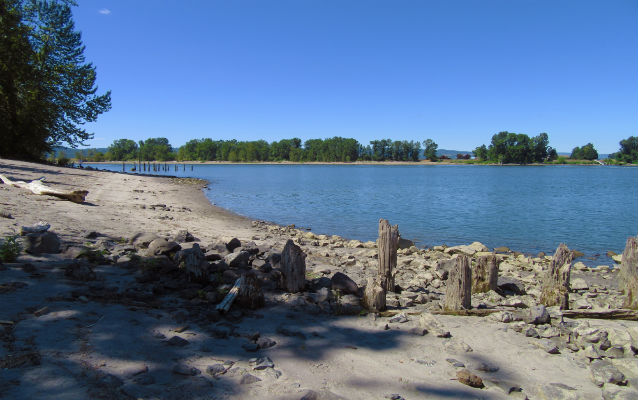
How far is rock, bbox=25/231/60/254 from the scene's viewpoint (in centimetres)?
654

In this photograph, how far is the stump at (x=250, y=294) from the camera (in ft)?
18.5

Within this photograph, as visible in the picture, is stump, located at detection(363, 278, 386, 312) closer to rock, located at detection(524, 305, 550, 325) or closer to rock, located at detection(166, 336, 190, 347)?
rock, located at detection(524, 305, 550, 325)

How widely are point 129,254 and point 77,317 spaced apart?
3140mm

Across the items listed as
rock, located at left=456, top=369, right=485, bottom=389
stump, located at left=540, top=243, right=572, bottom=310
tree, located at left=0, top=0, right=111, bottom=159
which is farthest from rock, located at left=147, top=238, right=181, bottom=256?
tree, located at left=0, top=0, right=111, bottom=159

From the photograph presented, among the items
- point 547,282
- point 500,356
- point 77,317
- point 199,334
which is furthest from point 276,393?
point 547,282

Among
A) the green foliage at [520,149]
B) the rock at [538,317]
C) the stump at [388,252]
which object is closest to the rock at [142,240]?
the stump at [388,252]

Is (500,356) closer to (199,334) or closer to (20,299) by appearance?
(199,334)

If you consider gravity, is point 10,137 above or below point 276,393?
above

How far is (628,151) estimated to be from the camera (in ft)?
585

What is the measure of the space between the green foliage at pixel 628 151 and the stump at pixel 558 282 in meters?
206

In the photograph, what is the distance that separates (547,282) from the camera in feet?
23.1

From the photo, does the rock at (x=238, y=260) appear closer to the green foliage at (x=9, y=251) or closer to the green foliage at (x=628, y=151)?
the green foliage at (x=9, y=251)

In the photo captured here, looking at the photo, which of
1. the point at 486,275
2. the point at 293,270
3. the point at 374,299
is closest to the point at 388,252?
the point at 374,299

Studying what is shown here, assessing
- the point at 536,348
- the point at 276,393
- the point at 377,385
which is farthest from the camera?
the point at 536,348
